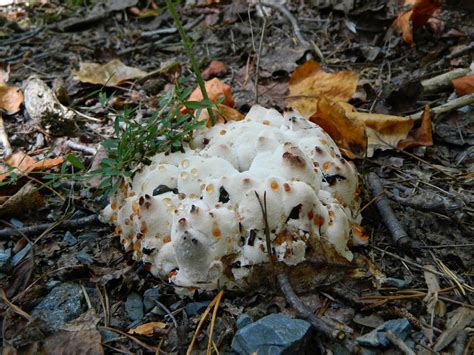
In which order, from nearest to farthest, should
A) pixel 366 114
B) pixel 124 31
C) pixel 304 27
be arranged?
pixel 366 114
pixel 304 27
pixel 124 31

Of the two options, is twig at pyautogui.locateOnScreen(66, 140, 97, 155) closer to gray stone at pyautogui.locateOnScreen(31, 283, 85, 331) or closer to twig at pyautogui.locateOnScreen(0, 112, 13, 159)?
twig at pyautogui.locateOnScreen(0, 112, 13, 159)

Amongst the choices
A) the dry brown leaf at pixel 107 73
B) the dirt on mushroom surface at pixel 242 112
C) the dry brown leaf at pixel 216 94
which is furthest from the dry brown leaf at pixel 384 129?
the dry brown leaf at pixel 107 73

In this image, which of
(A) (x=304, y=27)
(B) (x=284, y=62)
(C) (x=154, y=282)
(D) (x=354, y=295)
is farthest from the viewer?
(A) (x=304, y=27)

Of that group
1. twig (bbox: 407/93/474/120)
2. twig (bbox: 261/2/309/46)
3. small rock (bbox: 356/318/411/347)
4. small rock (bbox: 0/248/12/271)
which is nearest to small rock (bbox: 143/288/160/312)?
small rock (bbox: 0/248/12/271)

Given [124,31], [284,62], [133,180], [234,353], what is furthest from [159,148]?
[124,31]

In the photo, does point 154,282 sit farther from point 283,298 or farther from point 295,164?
point 295,164

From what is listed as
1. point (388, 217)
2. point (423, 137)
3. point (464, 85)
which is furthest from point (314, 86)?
point (388, 217)

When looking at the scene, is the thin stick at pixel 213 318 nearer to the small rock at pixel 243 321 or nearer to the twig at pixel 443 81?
the small rock at pixel 243 321
